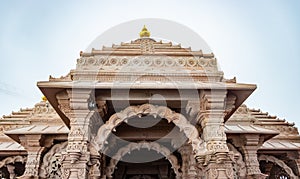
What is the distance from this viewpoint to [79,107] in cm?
496

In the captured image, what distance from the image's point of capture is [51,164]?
7348 mm

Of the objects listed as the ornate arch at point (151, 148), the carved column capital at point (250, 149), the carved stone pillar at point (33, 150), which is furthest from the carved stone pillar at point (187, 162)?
the carved stone pillar at point (33, 150)

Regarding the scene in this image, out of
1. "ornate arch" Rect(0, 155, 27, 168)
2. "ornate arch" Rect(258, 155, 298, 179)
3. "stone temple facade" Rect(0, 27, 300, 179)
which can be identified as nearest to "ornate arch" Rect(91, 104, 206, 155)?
"stone temple facade" Rect(0, 27, 300, 179)

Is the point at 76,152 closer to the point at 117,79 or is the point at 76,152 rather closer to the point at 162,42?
the point at 117,79

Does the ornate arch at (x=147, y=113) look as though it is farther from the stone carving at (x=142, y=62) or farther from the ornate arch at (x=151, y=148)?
the ornate arch at (x=151, y=148)

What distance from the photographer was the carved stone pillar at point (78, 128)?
462 cm

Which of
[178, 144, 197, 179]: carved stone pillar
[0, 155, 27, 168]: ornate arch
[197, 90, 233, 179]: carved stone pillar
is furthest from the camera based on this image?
→ [0, 155, 27, 168]: ornate arch

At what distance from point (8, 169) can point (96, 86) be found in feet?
18.8

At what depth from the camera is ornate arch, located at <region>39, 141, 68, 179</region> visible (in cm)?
723

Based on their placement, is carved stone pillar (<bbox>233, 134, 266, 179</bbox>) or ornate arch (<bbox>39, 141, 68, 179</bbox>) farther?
carved stone pillar (<bbox>233, 134, 266, 179</bbox>)

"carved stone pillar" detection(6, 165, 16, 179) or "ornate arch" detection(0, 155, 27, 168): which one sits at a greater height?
"ornate arch" detection(0, 155, 27, 168)

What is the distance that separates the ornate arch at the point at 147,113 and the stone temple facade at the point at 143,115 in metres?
0.02

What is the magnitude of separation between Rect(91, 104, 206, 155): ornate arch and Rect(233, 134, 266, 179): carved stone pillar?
3.18 metres

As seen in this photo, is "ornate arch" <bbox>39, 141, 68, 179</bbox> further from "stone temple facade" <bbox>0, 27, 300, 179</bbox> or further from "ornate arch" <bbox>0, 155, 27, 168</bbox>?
"ornate arch" <bbox>0, 155, 27, 168</bbox>
